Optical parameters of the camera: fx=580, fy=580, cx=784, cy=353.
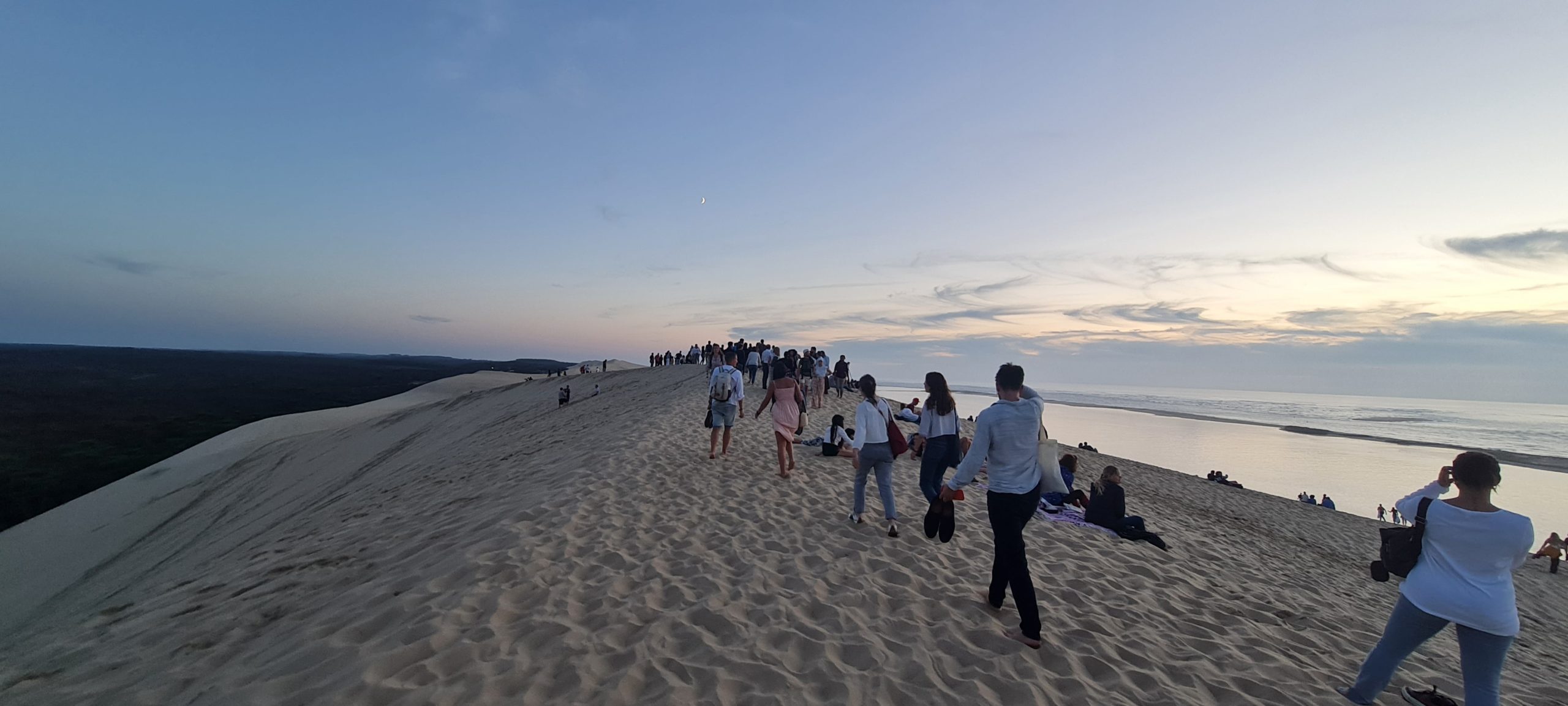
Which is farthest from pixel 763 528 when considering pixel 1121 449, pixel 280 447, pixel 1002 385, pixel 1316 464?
pixel 1316 464

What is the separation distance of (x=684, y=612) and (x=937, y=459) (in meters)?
3.08

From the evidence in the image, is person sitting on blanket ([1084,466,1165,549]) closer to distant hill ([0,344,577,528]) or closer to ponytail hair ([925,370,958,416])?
ponytail hair ([925,370,958,416])

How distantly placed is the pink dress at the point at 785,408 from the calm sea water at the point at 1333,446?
29.6 ft

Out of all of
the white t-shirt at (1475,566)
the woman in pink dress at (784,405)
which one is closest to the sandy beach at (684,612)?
the woman in pink dress at (784,405)

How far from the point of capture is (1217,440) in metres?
40.8

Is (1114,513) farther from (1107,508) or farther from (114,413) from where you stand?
(114,413)

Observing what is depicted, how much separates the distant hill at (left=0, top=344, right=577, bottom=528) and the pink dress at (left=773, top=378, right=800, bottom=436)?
25.5 m

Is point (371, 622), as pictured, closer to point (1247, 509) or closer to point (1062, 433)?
point (1247, 509)

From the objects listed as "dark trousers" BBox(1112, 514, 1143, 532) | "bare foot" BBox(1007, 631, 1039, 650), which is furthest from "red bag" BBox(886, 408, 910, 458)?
"dark trousers" BBox(1112, 514, 1143, 532)

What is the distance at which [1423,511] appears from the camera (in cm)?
376

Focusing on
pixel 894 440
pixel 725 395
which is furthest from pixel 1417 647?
pixel 725 395

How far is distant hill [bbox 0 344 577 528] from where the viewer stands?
22.6 m

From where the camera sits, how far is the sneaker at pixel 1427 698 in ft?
13.0

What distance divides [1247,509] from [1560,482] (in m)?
25.0
